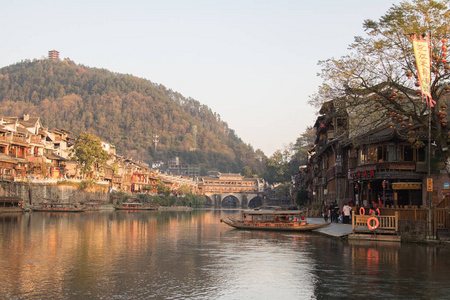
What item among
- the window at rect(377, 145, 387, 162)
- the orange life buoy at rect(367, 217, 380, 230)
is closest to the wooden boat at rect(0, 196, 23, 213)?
the window at rect(377, 145, 387, 162)

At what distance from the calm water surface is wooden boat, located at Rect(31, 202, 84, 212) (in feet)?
169

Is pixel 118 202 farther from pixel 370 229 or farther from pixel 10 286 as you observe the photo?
pixel 10 286

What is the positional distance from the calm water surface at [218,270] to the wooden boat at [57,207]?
51.5 m

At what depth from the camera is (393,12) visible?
101 ft

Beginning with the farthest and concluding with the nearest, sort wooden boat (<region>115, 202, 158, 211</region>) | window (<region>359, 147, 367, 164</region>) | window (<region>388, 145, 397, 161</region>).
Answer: wooden boat (<region>115, 202, 158, 211</region>), window (<region>359, 147, 367, 164</region>), window (<region>388, 145, 397, 161</region>)

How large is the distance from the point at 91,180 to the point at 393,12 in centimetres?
8433

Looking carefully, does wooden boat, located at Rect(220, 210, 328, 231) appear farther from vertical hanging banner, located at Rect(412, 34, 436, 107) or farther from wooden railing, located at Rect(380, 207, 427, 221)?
vertical hanging banner, located at Rect(412, 34, 436, 107)

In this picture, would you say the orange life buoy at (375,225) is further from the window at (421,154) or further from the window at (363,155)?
the window at (363,155)

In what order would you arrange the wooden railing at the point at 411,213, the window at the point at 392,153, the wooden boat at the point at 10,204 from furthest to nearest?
the wooden boat at the point at 10,204 → the window at the point at 392,153 → the wooden railing at the point at 411,213

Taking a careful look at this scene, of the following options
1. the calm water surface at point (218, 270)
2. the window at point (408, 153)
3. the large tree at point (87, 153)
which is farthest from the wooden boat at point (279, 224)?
the large tree at point (87, 153)

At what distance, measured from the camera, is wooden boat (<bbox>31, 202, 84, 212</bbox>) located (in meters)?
83.3

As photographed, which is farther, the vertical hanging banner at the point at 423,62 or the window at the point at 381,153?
the window at the point at 381,153

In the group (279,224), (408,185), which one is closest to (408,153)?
(408,185)

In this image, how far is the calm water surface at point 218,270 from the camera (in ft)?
57.8
